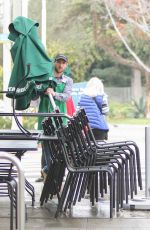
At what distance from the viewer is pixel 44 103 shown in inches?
363

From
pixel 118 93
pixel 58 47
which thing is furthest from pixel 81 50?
pixel 118 93

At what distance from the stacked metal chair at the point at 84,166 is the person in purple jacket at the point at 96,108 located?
6.64 feet

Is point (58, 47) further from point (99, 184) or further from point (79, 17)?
point (99, 184)

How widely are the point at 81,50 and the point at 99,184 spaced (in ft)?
112

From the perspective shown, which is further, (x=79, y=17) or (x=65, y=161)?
(x=79, y=17)

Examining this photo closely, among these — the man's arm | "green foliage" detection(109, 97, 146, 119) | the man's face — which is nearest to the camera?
the man's arm

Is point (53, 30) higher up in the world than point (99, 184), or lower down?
higher up

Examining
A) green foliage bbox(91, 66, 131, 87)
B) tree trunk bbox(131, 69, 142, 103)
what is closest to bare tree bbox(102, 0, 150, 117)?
green foliage bbox(91, 66, 131, 87)

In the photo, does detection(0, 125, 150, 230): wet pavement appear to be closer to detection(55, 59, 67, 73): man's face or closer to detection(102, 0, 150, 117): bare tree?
detection(55, 59, 67, 73): man's face

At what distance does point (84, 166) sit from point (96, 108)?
9.48 feet

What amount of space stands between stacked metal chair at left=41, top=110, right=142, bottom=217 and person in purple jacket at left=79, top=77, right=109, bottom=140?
6.64 feet

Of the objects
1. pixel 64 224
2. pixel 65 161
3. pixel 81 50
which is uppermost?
pixel 81 50

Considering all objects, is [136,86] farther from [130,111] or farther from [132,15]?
[132,15]

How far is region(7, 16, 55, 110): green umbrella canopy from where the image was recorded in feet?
24.0
